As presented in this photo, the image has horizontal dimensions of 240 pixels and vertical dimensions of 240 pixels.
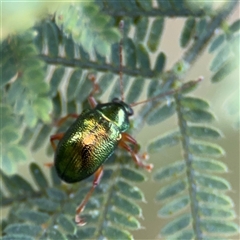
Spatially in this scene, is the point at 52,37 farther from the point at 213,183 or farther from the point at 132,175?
the point at 213,183

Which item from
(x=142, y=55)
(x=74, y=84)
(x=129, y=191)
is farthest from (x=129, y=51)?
(x=129, y=191)

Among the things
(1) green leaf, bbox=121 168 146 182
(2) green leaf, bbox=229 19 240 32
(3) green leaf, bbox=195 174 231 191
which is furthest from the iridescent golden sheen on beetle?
(2) green leaf, bbox=229 19 240 32

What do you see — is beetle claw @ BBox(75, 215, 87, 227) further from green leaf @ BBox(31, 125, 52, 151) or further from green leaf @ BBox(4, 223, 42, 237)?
green leaf @ BBox(31, 125, 52, 151)

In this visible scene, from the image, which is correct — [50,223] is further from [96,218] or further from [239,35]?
[239,35]

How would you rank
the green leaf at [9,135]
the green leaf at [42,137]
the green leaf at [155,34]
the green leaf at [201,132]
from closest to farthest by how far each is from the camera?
the green leaf at [9,135] → the green leaf at [201,132] → the green leaf at [155,34] → the green leaf at [42,137]

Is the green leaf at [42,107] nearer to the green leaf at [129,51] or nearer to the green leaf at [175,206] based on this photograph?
the green leaf at [129,51]

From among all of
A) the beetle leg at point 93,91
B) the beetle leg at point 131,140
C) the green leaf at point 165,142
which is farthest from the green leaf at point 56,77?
the green leaf at point 165,142
